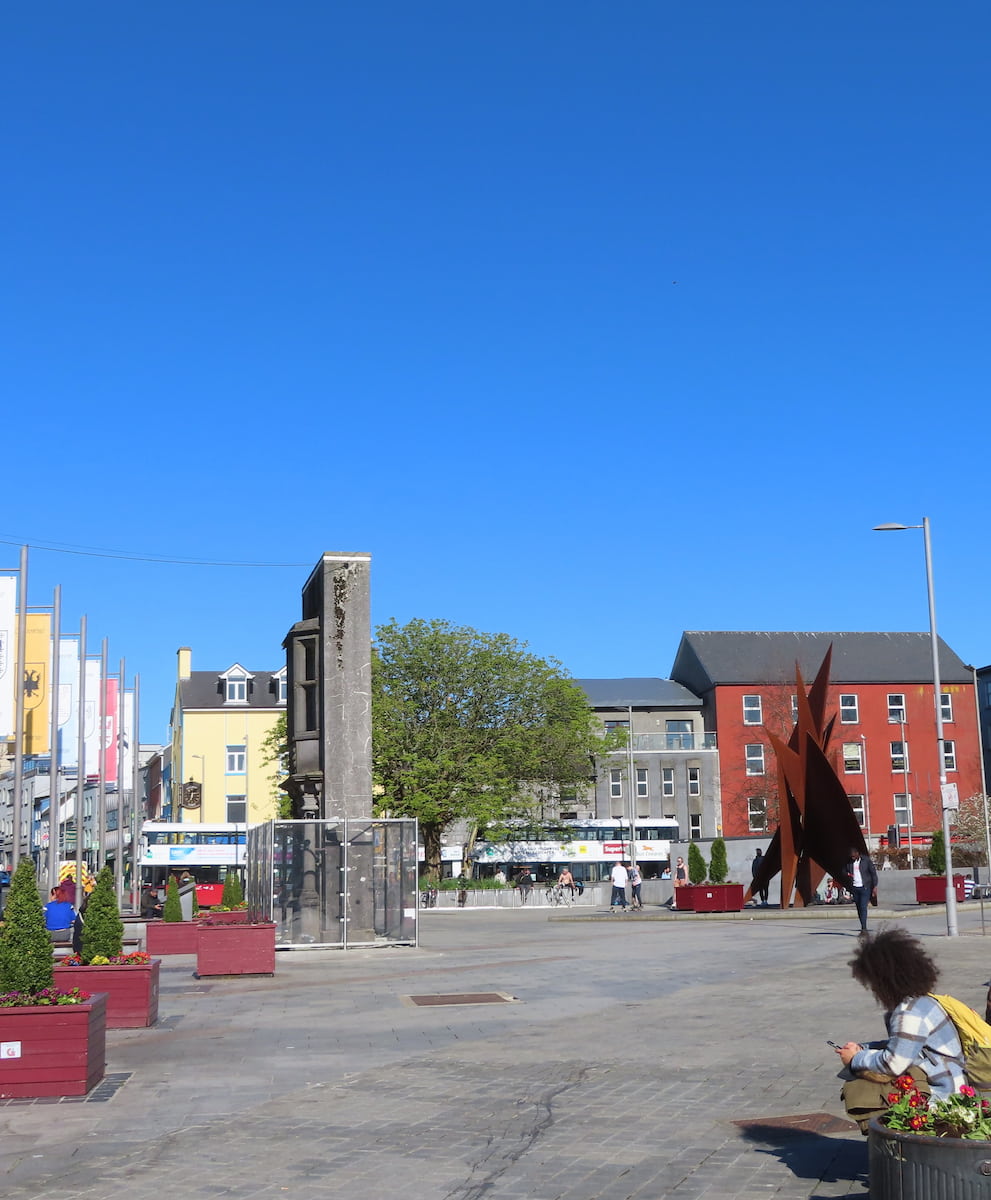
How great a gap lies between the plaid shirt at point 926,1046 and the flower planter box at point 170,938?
22.0m

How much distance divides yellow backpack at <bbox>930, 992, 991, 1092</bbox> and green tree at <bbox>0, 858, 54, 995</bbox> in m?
7.04

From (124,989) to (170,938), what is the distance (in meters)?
13.1

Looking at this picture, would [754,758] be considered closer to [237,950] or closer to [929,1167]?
[237,950]

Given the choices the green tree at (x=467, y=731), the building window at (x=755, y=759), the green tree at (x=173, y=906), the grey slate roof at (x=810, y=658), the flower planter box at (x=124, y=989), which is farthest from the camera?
the grey slate roof at (x=810, y=658)

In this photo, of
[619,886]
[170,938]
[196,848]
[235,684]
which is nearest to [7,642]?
[170,938]

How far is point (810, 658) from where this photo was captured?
286 feet

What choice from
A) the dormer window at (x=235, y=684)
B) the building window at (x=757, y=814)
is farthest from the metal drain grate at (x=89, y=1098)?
the dormer window at (x=235, y=684)

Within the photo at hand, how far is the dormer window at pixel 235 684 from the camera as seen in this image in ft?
289

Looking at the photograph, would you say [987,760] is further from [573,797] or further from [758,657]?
[573,797]

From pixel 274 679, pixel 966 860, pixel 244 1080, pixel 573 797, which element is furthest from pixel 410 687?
pixel 244 1080

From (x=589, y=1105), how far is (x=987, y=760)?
8708cm

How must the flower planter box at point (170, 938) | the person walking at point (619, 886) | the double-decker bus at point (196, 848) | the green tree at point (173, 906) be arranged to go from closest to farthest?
the flower planter box at point (170, 938) → the green tree at point (173, 906) → the person walking at point (619, 886) → the double-decker bus at point (196, 848)

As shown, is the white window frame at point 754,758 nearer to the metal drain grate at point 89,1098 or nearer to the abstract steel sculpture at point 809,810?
the abstract steel sculpture at point 809,810

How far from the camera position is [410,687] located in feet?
187
